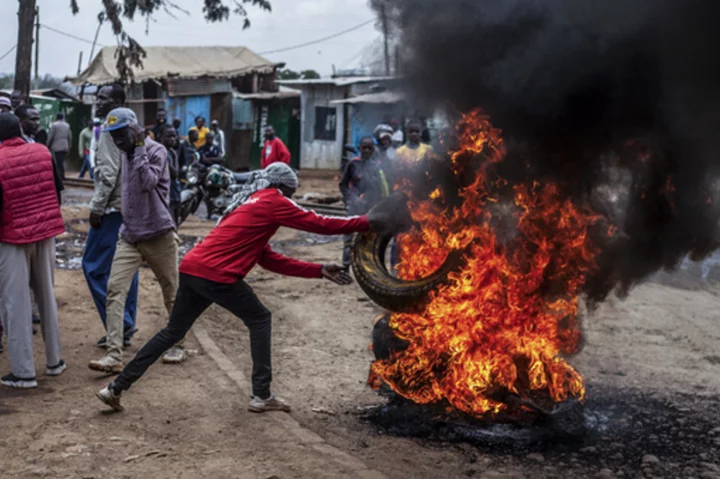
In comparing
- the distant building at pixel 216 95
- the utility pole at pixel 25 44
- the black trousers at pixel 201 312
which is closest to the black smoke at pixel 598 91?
the black trousers at pixel 201 312

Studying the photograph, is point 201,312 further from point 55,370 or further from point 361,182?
point 361,182

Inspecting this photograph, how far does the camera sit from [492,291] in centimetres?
625

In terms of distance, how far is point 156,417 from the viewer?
617 cm

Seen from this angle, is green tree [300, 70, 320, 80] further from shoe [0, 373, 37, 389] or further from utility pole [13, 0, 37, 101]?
shoe [0, 373, 37, 389]

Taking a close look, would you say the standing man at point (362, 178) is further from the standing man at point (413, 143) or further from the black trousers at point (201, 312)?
the black trousers at point (201, 312)

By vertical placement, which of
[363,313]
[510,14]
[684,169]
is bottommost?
[363,313]

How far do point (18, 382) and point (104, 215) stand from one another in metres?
1.70

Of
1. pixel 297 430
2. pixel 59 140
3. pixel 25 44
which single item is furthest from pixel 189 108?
pixel 297 430

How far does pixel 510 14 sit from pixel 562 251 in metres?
1.85

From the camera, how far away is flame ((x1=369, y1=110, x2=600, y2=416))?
621cm

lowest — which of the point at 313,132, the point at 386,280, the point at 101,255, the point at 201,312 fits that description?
the point at 201,312

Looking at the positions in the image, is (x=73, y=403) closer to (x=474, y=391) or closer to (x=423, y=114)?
(x=474, y=391)

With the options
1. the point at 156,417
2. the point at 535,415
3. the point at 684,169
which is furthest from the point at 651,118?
the point at 156,417

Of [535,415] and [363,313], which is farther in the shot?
[363,313]
